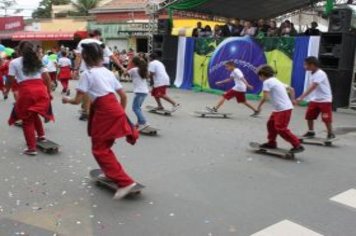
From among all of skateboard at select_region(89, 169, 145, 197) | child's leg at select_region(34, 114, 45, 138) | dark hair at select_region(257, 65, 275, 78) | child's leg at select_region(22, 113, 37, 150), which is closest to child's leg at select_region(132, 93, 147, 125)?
child's leg at select_region(34, 114, 45, 138)

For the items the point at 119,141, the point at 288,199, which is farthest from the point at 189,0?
the point at 288,199

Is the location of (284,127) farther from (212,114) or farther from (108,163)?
(212,114)

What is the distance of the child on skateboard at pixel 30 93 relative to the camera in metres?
7.40

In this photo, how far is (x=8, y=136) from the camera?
892 cm

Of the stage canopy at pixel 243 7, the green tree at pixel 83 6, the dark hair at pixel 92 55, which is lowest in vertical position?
the dark hair at pixel 92 55

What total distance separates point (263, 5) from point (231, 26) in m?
4.55

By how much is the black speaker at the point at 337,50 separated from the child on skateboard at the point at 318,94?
17.6 ft

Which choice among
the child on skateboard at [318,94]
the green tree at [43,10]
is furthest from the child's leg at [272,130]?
the green tree at [43,10]

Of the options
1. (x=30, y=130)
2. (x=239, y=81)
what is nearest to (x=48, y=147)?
(x=30, y=130)

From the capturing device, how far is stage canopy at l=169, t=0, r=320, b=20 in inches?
789

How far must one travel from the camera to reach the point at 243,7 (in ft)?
75.0

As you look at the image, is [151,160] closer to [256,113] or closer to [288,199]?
[288,199]

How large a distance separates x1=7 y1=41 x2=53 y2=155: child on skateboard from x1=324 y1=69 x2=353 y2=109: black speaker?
30.0 feet

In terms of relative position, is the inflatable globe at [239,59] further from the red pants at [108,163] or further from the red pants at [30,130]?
the red pants at [108,163]
